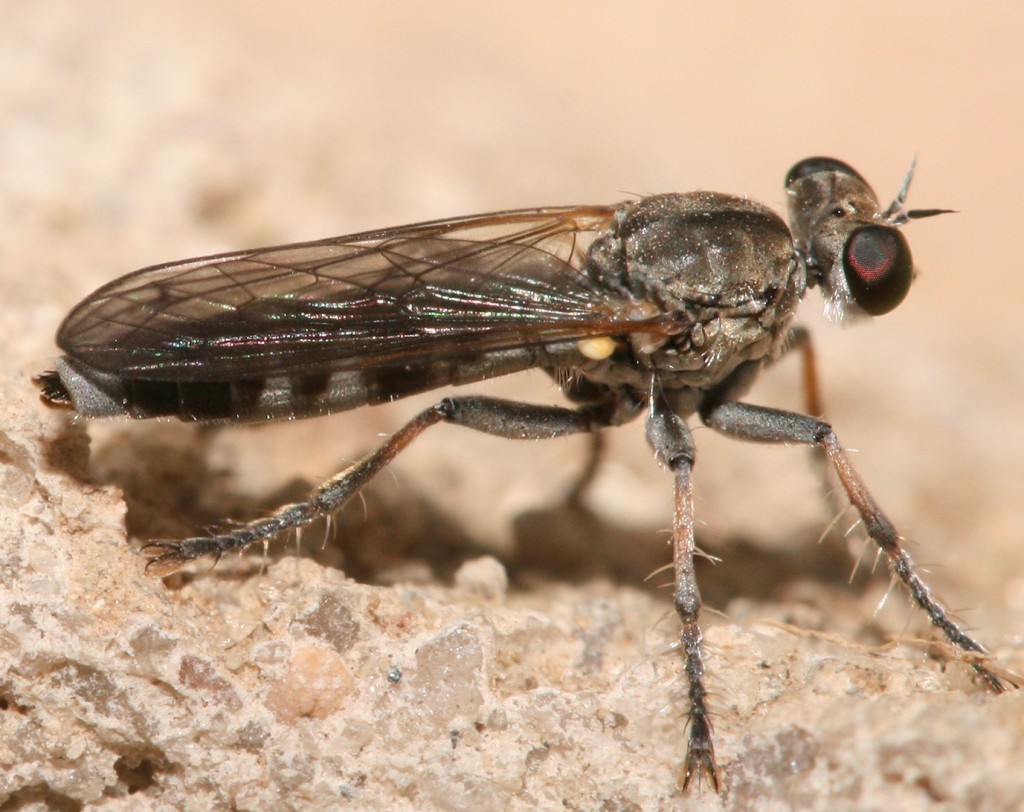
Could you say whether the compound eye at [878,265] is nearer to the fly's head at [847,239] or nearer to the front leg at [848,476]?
the fly's head at [847,239]

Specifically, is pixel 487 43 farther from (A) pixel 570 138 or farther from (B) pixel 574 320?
(B) pixel 574 320

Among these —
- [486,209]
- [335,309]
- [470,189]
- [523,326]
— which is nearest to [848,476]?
[523,326]

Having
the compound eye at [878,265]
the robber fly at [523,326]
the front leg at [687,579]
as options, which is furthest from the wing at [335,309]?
the compound eye at [878,265]

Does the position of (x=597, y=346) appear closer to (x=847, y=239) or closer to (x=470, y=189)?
(x=847, y=239)

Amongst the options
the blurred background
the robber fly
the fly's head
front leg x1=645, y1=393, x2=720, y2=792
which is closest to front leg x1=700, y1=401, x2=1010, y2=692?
the robber fly

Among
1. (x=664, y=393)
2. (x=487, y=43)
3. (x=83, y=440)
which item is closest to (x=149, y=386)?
(x=83, y=440)

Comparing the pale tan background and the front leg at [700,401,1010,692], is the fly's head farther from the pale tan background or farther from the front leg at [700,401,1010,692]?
the pale tan background
